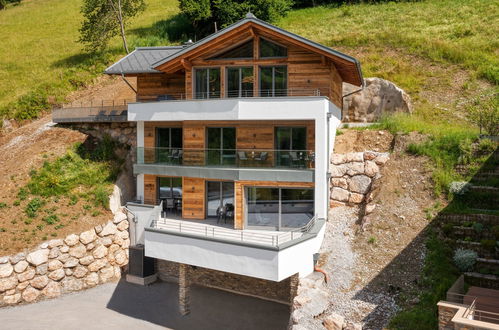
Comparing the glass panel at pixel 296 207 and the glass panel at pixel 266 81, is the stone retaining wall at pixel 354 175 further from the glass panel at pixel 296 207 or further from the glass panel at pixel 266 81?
the glass panel at pixel 266 81

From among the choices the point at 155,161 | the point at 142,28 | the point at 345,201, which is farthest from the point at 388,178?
the point at 142,28

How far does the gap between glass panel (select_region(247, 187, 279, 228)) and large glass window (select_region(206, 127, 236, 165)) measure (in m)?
2.03

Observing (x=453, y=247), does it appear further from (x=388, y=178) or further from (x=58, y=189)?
(x=58, y=189)

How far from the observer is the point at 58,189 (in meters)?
23.0

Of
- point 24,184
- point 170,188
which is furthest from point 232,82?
point 24,184

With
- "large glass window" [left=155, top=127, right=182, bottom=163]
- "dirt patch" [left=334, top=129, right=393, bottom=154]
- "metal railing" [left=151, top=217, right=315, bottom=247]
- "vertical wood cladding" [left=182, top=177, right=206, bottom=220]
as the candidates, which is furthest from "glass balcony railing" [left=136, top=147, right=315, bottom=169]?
"dirt patch" [left=334, top=129, right=393, bottom=154]

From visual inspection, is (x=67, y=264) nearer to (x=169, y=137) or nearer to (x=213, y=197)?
(x=213, y=197)

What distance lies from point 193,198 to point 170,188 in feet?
7.30

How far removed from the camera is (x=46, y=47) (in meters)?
49.0

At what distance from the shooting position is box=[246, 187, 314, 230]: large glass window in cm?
1858

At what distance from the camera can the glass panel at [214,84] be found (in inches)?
813

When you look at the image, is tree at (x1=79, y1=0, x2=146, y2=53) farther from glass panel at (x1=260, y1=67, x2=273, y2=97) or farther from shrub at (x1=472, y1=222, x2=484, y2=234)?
shrub at (x1=472, y1=222, x2=484, y2=234)

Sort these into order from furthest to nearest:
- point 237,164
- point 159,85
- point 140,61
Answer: point 159,85 → point 140,61 → point 237,164

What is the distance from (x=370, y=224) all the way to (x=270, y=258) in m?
5.28
